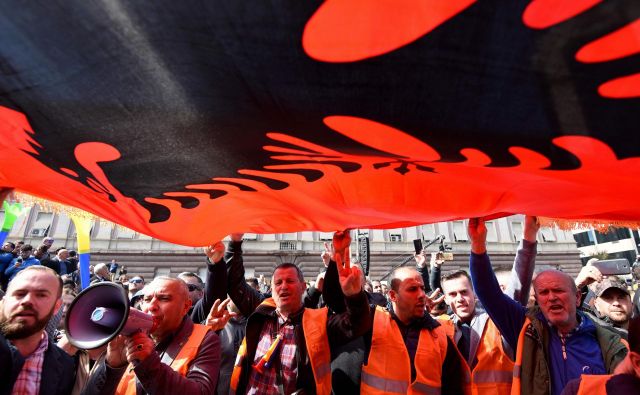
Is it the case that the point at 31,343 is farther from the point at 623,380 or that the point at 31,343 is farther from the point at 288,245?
the point at 288,245

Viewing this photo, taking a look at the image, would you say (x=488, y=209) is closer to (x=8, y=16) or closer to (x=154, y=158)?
(x=154, y=158)

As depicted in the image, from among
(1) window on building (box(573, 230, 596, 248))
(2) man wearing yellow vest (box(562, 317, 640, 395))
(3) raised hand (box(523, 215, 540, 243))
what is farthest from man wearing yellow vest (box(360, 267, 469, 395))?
(1) window on building (box(573, 230, 596, 248))

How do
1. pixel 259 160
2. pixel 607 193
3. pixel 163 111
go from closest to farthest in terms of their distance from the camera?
pixel 163 111
pixel 607 193
pixel 259 160

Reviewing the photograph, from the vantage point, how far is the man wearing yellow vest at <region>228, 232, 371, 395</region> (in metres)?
2.34

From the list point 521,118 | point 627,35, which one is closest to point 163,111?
point 521,118

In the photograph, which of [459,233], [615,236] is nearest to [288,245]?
[459,233]

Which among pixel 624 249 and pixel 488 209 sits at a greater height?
pixel 624 249

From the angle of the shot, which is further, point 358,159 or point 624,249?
point 624,249

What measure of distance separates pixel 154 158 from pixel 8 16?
0.85m

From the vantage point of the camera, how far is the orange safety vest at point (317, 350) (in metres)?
2.31

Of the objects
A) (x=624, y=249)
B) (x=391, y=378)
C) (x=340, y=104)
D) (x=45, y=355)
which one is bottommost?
(x=391, y=378)

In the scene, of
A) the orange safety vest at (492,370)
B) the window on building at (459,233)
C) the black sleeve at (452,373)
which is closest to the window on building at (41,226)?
the window on building at (459,233)

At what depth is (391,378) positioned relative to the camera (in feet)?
7.90

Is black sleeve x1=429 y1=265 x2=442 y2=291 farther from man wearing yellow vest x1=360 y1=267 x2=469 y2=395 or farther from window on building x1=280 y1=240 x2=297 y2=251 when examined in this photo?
window on building x1=280 y1=240 x2=297 y2=251
